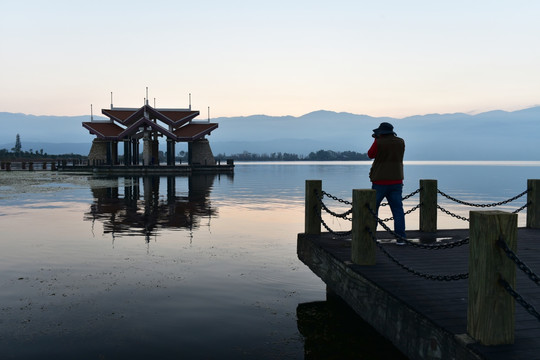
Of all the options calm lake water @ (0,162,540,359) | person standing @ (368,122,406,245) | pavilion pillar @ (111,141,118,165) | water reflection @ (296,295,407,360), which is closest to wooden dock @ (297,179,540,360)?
water reflection @ (296,295,407,360)

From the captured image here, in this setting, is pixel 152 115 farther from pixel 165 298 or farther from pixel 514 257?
pixel 514 257

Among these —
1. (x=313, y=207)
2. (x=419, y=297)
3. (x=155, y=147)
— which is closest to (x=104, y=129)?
(x=155, y=147)

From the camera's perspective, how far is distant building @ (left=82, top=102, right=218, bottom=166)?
50.9 meters

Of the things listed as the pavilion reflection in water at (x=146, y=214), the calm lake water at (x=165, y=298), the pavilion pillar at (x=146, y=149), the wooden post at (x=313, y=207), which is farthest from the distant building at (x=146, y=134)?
the wooden post at (x=313, y=207)

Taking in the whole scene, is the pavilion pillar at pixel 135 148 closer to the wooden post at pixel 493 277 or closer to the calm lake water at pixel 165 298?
the calm lake water at pixel 165 298

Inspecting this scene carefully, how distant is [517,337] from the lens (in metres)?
3.66

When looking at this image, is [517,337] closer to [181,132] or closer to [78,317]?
[78,317]

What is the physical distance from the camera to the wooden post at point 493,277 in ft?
11.0

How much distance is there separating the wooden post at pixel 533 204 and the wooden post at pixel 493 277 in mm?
6775

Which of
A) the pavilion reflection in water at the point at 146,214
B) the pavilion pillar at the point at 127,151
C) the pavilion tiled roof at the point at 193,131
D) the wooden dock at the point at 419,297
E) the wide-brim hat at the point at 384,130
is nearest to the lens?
the wooden dock at the point at 419,297

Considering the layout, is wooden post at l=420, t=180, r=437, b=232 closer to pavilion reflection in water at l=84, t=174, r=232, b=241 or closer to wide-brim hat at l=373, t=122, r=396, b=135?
wide-brim hat at l=373, t=122, r=396, b=135

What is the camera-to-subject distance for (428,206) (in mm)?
9094

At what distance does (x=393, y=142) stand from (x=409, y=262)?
1.99 metres

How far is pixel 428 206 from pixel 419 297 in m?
4.73
